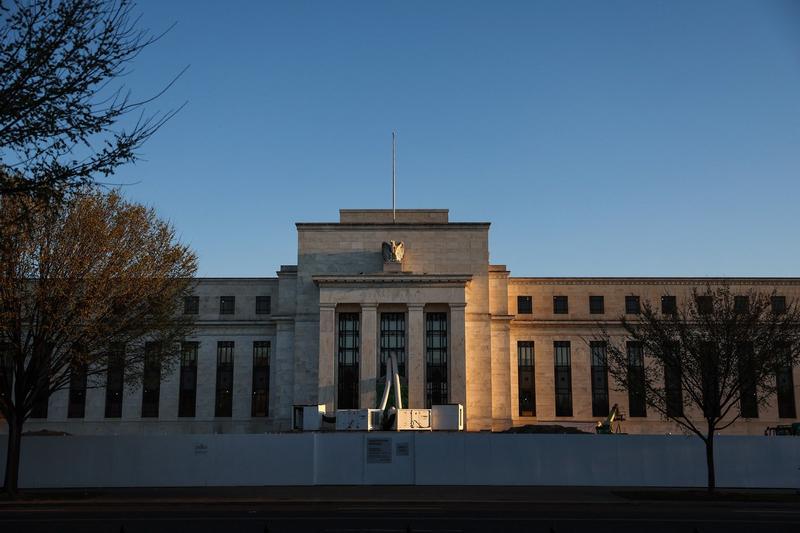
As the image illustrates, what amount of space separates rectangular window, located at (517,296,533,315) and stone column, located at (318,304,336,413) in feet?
60.6

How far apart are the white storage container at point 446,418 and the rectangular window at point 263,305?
28730mm

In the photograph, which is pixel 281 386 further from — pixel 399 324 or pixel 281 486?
pixel 281 486

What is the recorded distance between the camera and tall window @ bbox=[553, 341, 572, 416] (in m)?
74.4

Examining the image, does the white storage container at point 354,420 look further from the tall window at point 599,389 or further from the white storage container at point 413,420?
the tall window at point 599,389

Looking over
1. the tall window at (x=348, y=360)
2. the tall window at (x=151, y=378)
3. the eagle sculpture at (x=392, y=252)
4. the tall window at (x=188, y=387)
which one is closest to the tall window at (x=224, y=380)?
the tall window at (x=188, y=387)

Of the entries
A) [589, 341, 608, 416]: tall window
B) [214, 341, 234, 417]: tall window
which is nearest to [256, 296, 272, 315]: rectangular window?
[214, 341, 234, 417]: tall window

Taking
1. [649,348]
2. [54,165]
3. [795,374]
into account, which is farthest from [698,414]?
[54,165]

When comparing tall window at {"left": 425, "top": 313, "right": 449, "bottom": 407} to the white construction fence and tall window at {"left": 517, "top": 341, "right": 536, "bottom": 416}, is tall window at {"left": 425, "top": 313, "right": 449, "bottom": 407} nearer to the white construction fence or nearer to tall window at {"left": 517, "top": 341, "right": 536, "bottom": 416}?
tall window at {"left": 517, "top": 341, "right": 536, "bottom": 416}

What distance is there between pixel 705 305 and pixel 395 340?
104 ft

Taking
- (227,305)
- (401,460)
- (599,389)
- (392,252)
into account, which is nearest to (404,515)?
(401,460)

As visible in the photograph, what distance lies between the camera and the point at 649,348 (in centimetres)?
4188

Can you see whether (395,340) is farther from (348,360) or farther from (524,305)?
(524,305)

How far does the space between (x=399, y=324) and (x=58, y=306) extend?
37766 mm

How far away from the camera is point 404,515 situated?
2727cm
